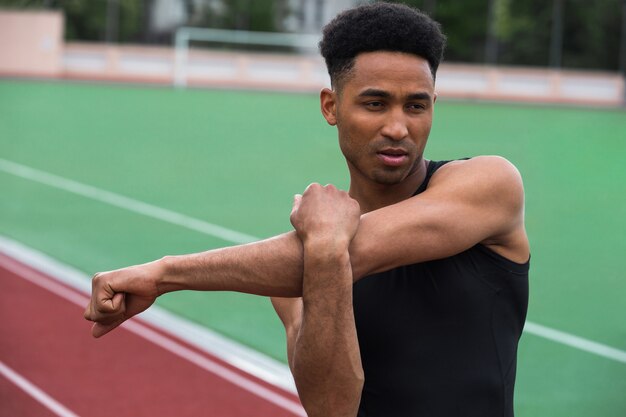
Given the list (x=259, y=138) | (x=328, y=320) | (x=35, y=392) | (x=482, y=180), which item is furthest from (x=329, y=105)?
(x=259, y=138)

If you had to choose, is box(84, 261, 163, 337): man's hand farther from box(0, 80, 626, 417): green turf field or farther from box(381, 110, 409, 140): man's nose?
box(0, 80, 626, 417): green turf field

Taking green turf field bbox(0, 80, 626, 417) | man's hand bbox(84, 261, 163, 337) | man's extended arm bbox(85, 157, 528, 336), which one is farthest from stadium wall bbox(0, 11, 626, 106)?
man's hand bbox(84, 261, 163, 337)

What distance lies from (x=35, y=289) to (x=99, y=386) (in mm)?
2710

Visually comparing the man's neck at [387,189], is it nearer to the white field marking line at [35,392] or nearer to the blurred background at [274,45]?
the white field marking line at [35,392]

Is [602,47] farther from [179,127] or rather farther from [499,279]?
[499,279]

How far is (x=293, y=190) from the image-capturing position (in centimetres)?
1558

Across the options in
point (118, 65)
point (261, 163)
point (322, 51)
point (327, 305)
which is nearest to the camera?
point (327, 305)

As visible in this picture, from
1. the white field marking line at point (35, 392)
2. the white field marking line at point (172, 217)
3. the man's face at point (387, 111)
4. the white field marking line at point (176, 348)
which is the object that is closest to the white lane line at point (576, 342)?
the white field marking line at point (172, 217)

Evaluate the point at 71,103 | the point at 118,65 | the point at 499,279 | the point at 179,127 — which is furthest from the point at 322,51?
the point at 118,65

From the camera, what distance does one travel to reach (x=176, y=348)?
765 centimetres

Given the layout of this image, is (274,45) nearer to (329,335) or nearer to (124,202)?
(124,202)

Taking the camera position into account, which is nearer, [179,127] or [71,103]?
[179,127]

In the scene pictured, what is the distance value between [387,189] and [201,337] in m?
5.14

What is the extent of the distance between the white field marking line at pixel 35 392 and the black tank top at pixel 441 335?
12.9 ft
